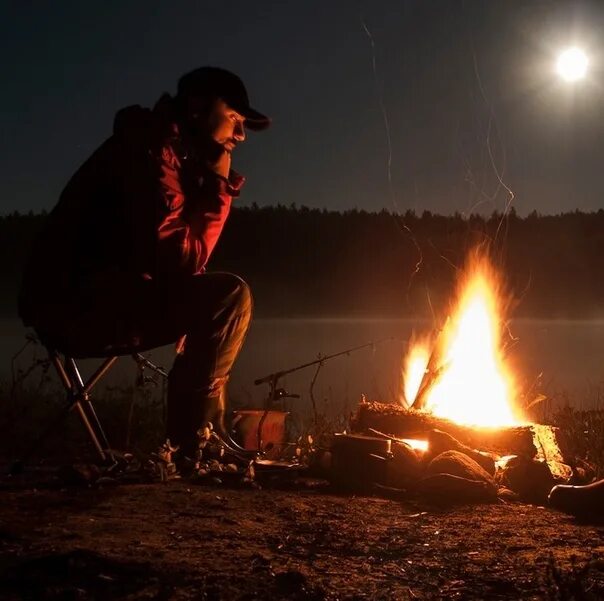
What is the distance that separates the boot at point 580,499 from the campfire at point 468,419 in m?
0.26

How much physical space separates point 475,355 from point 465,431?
29.9 inches

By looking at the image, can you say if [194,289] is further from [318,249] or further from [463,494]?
[318,249]

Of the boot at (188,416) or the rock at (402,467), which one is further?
the rock at (402,467)

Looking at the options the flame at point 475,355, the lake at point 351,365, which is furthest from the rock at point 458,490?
the lake at point 351,365

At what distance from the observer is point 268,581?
6.72 feet

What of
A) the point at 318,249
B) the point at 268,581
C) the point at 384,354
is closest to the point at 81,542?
the point at 268,581

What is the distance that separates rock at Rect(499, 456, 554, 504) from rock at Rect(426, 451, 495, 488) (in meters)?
0.20

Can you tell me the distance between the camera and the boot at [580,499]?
3.05 m

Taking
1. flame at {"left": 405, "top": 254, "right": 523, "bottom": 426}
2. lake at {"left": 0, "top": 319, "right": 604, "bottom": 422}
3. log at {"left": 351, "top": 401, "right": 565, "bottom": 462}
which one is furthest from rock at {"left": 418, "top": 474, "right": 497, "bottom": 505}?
lake at {"left": 0, "top": 319, "right": 604, "bottom": 422}

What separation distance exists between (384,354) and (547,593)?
11.5 m

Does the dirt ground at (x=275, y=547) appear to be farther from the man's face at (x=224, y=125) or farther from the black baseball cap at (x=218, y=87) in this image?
the black baseball cap at (x=218, y=87)

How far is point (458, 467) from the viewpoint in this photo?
3498 millimetres

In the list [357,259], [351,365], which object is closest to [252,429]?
[351,365]

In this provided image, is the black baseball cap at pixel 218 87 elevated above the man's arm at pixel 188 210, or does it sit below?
above
